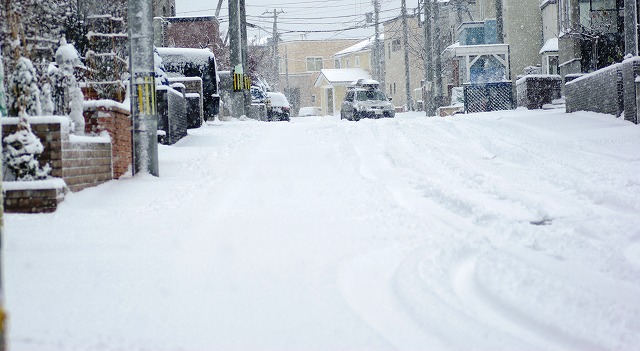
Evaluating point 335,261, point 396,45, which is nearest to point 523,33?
point 396,45

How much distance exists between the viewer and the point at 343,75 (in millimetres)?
75000

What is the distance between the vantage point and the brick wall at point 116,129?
9117mm

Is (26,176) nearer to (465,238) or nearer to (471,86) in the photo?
(465,238)

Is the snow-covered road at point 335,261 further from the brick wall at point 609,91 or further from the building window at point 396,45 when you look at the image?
the building window at point 396,45

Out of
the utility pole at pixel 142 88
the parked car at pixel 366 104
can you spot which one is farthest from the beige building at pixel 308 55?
the utility pole at pixel 142 88

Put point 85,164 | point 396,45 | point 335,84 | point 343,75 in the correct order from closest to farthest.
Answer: point 85,164
point 396,45
point 335,84
point 343,75

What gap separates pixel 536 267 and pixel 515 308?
2.99ft

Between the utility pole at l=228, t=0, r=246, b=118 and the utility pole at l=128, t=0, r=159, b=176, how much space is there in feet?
51.0

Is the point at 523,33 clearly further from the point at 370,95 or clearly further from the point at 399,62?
the point at 399,62

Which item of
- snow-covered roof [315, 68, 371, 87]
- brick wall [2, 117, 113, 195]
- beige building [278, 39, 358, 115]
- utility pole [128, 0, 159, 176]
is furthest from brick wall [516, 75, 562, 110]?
beige building [278, 39, 358, 115]

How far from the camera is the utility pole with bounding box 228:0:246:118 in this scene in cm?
2489

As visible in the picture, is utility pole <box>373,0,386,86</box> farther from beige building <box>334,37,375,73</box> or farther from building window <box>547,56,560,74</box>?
building window <box>547,56,560,74</box>

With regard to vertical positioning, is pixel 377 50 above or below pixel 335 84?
above

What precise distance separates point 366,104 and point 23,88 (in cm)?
2317
